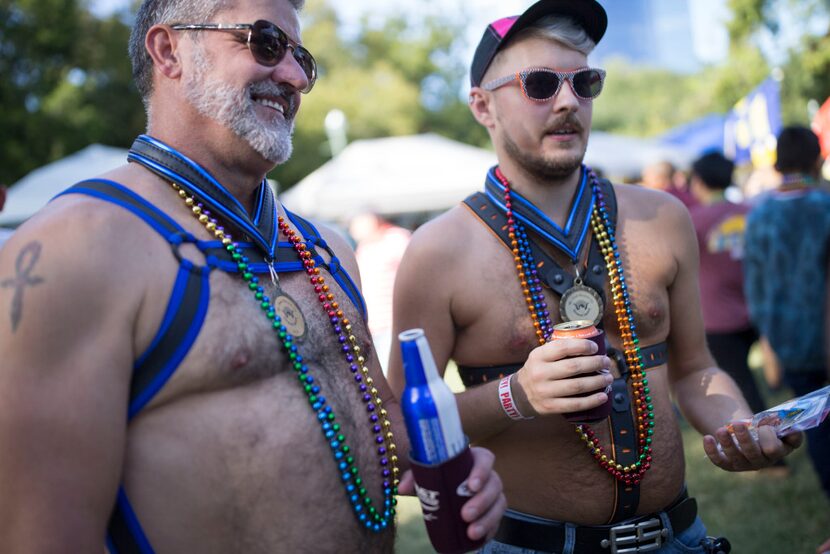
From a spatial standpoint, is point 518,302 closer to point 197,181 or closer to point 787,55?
point 197,181

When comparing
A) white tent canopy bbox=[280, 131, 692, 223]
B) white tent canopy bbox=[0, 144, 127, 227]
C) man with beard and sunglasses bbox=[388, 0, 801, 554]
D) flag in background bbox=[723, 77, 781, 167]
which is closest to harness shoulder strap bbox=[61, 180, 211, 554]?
man with beard and sunglasses bbox=[388, 0, 801, 554]

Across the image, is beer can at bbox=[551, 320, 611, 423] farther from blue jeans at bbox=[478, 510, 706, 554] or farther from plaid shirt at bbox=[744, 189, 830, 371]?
plaid shirt at bbox=[744, 189, 830, 371]

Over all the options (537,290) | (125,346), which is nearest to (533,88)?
(537,290)

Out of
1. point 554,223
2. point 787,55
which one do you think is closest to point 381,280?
point 554,223

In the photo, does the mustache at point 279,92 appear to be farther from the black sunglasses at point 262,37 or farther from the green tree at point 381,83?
the green tree at point 381,83

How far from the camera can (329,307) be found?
6.50ft

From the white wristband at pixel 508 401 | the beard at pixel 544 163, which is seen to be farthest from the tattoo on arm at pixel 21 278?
the beard at pixel 544 163

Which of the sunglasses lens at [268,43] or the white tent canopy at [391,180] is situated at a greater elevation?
the sunglasses lens at [268,43]

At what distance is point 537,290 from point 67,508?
63.5 inches

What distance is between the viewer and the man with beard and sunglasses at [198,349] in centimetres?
136

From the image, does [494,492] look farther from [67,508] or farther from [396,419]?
[67,508]

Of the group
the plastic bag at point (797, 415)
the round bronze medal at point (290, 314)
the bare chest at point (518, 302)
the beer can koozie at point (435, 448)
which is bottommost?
the plastic bag at point (797, 415)

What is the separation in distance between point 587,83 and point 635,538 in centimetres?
160

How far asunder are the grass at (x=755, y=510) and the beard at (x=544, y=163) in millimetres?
3197
